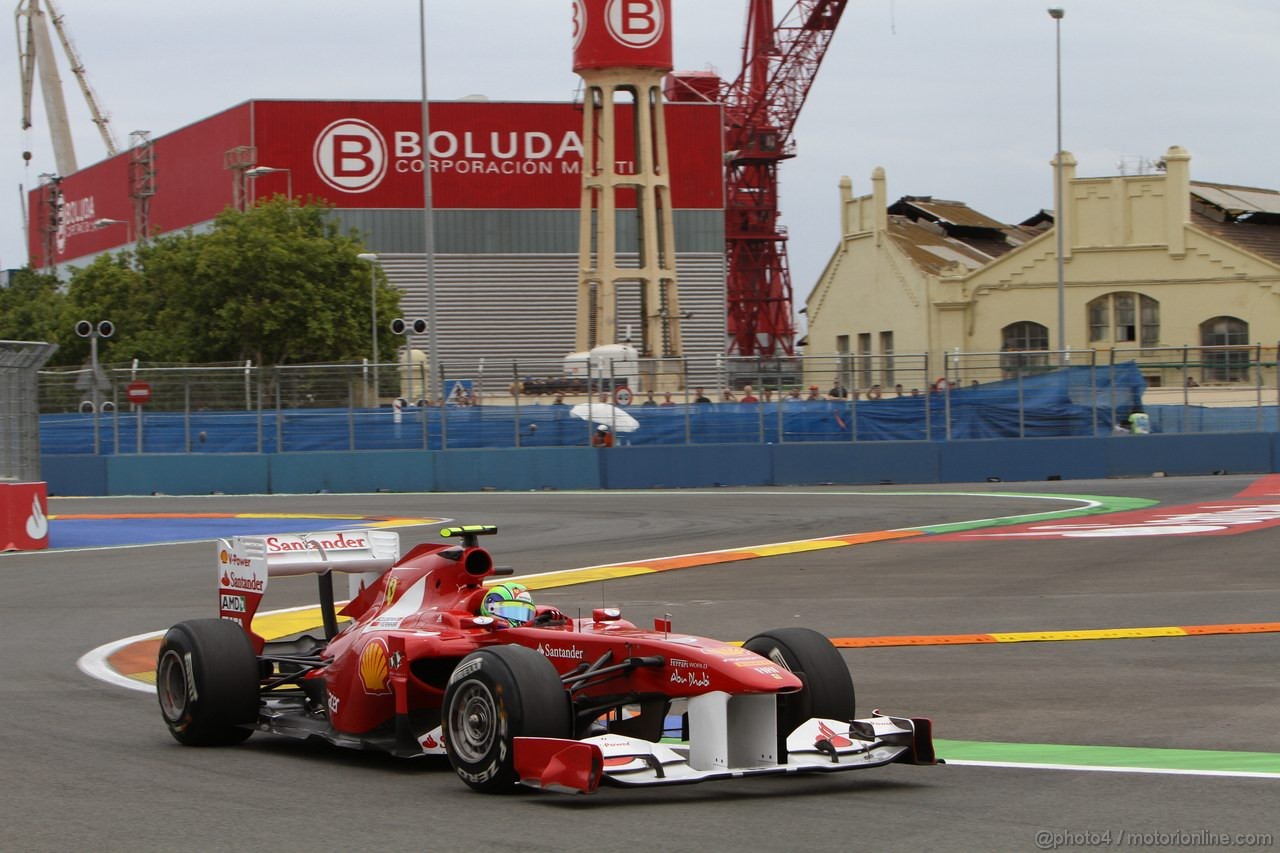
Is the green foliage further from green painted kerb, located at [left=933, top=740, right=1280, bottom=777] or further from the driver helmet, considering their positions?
green painted kerb, located at [left=933, top=740, right=1280, bottom=777]

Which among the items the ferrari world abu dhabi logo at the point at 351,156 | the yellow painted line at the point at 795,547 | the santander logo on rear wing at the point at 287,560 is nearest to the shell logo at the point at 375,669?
the santander logo on rear wing at the point at 287,560

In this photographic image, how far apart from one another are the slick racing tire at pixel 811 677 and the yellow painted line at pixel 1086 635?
5019mm

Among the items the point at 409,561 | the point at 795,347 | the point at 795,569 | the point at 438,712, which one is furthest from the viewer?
the point at 795,347

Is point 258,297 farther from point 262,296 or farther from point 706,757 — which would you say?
point 706,757

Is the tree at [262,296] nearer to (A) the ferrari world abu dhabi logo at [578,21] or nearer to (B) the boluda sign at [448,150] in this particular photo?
(A) the ferrari world abu dhabi logo at [578,21]

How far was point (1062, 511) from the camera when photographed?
25.5m

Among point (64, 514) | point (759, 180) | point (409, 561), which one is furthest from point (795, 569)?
point (759, 180)

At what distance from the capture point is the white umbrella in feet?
115

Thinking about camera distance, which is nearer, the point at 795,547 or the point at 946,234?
the point at 795,547

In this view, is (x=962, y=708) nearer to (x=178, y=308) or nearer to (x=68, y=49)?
(x=178, y=308)

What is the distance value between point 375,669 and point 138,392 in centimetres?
2864

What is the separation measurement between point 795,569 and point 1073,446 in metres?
18.0

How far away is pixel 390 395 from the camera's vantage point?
35.3 meters

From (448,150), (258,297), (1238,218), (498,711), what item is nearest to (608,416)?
(258,297)
